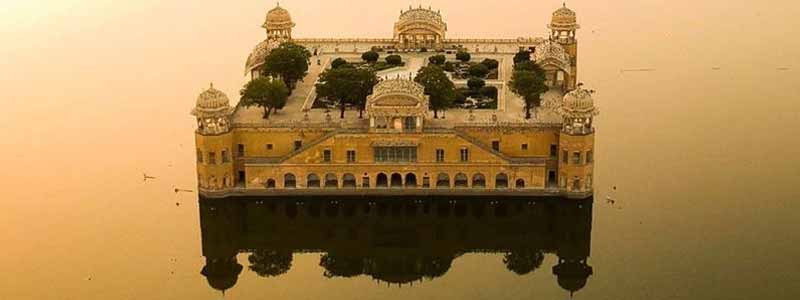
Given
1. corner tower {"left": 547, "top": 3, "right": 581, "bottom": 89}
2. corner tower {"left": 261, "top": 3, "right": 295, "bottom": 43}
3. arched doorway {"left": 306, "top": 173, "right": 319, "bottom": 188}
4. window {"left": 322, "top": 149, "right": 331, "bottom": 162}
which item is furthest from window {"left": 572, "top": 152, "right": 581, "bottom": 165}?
corner tower {"left": 261, "top": 3, "right": 295, "bottom": 43}

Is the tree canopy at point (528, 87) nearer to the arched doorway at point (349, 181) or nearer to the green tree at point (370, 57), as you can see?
the arched doorway at point (349, 181)

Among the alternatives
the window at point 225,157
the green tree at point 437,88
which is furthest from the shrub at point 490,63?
the window at point 225,157

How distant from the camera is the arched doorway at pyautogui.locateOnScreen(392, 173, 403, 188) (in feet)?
212

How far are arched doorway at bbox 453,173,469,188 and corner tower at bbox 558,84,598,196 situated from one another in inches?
197

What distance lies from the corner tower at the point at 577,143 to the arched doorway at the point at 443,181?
599cm

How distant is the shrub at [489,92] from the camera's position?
71.7 metres

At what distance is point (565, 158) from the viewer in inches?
2490

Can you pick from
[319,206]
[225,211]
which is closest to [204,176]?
[225,211]

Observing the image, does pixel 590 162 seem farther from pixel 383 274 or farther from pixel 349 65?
pixel 349 65

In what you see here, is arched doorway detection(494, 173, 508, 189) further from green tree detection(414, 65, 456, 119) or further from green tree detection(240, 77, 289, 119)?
green tree detection(240, 77, 289, 119)

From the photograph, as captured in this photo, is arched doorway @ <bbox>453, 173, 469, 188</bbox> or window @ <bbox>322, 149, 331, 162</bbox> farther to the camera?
arched doorway @ <bbox>453, 173, 469, 188</bbox>

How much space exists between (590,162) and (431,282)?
1275 centimetres

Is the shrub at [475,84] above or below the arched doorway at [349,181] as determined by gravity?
above

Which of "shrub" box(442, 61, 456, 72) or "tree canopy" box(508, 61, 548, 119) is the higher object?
"shrub" box(442, 61, 456, 72)
